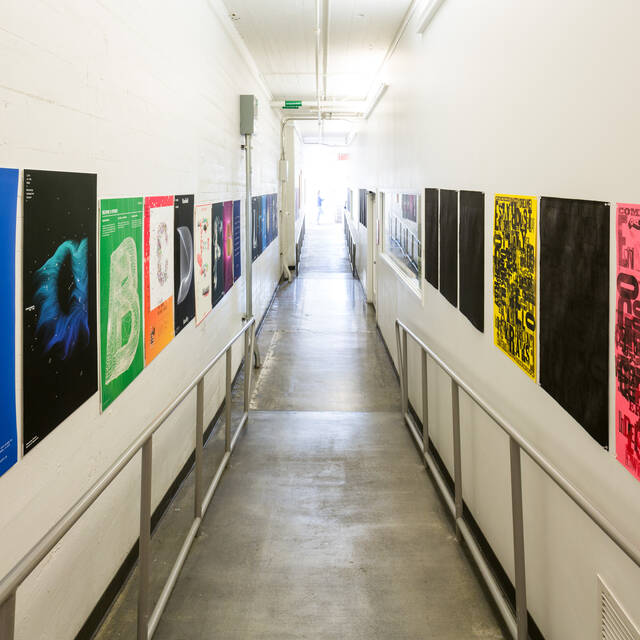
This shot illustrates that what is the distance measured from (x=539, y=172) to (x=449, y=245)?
137 centimetres

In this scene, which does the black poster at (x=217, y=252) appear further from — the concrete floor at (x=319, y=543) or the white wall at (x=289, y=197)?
the white wall at (x=289, y=197)

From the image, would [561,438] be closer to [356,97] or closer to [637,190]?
[637,190]

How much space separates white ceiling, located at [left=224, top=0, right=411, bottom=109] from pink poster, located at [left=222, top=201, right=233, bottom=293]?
167cm

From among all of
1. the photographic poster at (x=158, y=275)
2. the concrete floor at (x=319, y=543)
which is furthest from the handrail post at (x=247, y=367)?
the photographic poster at (x=158, y=275)

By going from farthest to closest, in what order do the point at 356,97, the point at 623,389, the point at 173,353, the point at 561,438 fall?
the point at 356,97 → the point at 173,353 → the point at 561,438 → the point at 623,389

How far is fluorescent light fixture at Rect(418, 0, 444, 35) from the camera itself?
12.1ft

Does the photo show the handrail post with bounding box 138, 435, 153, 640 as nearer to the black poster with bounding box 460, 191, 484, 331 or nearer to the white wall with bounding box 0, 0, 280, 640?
the white wall with bounding box 0, 0, 280, 640

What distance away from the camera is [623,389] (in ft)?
5.06

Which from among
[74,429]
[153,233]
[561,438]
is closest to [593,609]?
[561,438]

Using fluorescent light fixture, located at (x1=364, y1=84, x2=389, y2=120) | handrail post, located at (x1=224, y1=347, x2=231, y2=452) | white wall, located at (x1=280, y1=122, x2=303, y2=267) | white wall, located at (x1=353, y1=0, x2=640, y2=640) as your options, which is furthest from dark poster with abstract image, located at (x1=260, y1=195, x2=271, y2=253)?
handrail post, located at (x1=224, y1=347, x2=231, y2=452)

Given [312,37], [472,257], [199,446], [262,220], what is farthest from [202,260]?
[262,220]

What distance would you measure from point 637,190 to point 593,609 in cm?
125

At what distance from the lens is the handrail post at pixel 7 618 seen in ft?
3.96

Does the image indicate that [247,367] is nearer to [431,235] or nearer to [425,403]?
[425,403]
